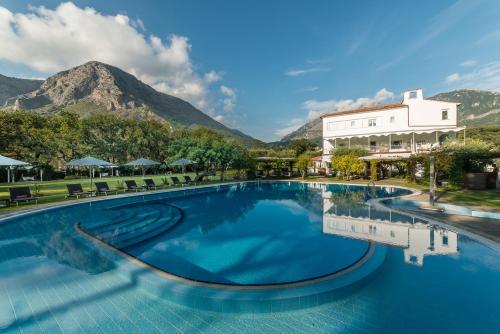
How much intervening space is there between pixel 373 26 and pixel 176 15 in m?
18.7

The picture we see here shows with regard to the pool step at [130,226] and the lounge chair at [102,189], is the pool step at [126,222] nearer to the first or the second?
the pool step at [130,226]

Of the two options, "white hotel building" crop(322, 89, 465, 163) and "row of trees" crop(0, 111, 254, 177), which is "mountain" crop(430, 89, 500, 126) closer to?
"white hotel building" crop(322, 89, 465, 163)

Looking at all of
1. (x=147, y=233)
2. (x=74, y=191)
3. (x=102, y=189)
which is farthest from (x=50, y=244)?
(x=102, y=189)

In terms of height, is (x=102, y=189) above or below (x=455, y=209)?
above

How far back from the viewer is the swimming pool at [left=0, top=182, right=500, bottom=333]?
3.59 meters

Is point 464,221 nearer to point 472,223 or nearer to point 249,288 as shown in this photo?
point 472,223

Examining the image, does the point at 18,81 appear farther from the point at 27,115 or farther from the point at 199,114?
Answer: the point at 27,115

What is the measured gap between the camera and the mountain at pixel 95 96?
110 metres

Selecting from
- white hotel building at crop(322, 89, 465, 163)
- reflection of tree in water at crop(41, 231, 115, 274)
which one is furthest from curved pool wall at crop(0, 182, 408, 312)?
white hotel building at crop(322, 89, 465, 163)

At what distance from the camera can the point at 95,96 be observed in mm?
120062

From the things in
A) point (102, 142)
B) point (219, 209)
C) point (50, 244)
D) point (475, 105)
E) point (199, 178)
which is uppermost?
Result: point (475, 105)

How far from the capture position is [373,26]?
21.5 metres

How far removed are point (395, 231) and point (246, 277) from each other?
5725 mm

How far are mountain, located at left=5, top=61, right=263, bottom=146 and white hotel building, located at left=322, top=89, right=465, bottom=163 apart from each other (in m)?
71.5
